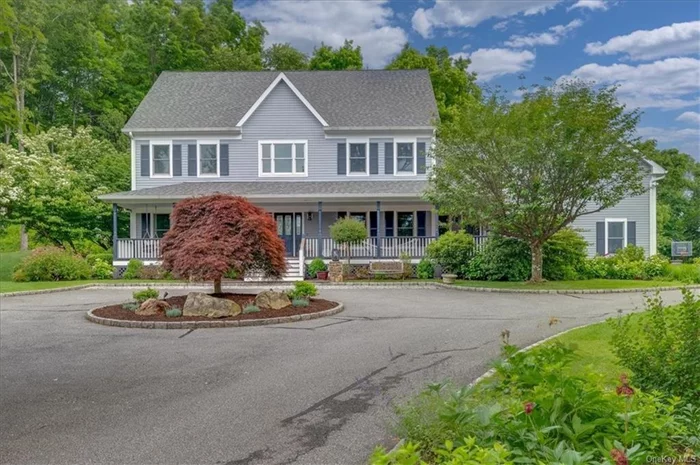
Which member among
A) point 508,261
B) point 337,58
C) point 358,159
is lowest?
point 508,261

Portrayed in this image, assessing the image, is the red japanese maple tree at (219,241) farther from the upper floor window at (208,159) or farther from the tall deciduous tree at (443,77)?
the tall deciduous tree at (443,77)

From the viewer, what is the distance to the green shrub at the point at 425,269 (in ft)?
69.8

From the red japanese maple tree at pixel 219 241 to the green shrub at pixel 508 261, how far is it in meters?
9.72

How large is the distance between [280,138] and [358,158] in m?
4.01

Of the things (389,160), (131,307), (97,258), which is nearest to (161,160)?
(97,258)

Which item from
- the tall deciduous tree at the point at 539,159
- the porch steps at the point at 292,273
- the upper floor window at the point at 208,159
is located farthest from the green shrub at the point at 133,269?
the tall deciduous tree at the point at 539,159

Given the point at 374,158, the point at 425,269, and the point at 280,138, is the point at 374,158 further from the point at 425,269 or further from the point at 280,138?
the point at 425,269

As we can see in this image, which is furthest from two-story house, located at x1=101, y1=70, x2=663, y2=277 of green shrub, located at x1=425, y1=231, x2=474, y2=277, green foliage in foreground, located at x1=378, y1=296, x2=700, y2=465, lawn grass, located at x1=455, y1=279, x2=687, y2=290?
green foliage in foreground, located at x1=378, y1=296, x2=700, y2=465

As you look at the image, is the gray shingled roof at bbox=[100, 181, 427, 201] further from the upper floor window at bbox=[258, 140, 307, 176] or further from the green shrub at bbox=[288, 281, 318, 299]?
the green shrub at bbox=[288, 281, 318, 299]

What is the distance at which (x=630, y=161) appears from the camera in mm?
17078

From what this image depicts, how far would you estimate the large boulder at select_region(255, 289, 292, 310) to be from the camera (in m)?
12.4

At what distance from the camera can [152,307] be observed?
1174 cm

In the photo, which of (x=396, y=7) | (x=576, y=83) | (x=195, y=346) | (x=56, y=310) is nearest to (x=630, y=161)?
(x=576, y=83)

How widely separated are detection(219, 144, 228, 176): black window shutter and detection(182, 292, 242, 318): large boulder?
1443cm
